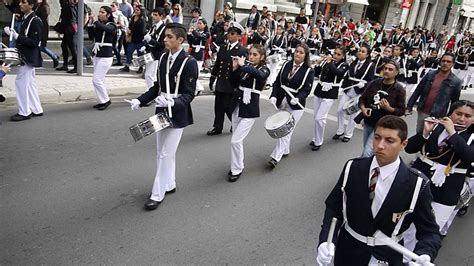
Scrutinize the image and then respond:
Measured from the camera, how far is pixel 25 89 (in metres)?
6.90

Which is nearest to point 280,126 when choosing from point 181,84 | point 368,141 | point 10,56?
point 368,141

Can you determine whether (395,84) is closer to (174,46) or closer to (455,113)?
(455,113)

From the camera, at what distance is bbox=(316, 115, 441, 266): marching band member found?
2.34m

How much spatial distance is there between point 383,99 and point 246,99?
1818mm

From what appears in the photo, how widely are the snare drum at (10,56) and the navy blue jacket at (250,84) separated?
131 inches

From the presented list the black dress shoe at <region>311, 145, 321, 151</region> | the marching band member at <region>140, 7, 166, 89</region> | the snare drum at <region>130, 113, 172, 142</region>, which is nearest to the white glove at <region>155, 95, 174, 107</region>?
the snare drum at <region>130, 113, 172, 142</region>

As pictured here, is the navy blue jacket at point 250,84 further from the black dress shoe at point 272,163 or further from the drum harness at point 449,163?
the drum harness at point 449,163

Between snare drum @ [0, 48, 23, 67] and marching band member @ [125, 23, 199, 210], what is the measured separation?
8.75 feet

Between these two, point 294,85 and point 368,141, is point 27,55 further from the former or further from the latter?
point 368,141

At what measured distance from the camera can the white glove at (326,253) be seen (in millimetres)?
2248

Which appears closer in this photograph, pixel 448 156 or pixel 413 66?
pixel 448 156

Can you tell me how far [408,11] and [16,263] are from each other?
127ft

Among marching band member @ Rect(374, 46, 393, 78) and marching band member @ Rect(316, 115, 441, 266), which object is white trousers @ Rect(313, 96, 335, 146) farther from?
marching band member @ Rect(316, 115, 441, 266)

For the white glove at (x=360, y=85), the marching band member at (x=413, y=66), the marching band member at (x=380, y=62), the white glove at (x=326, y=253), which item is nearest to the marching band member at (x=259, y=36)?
the marching band member at (x=413, y=66)
